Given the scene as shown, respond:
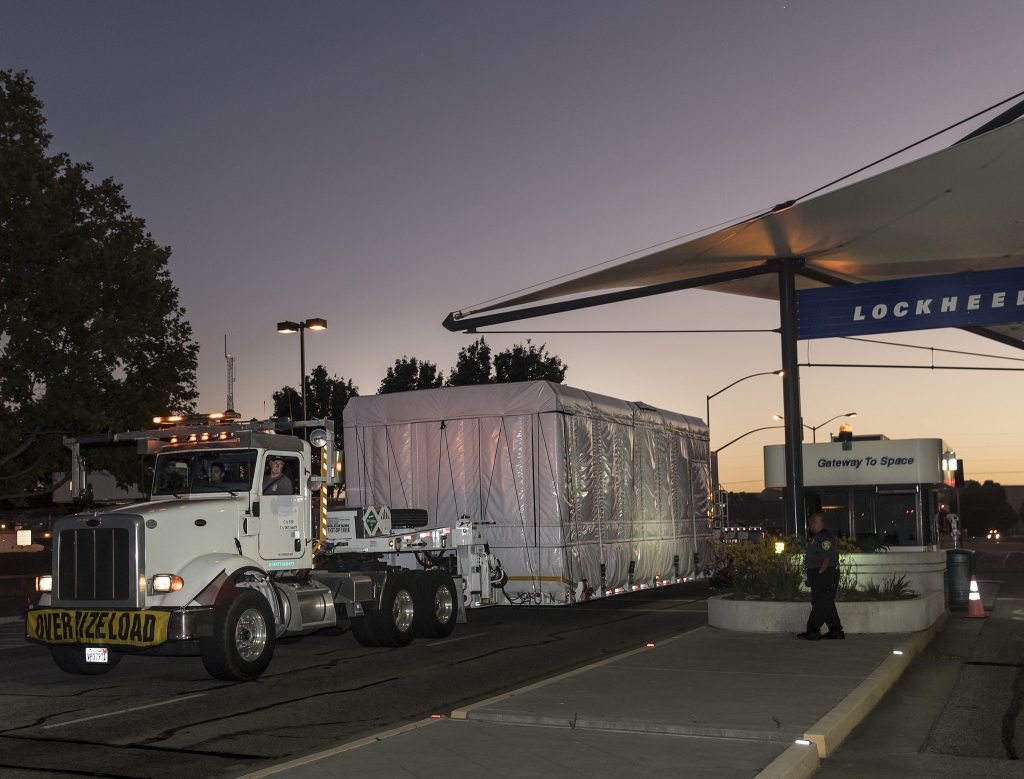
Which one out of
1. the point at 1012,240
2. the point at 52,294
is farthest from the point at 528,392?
the point at 52,294

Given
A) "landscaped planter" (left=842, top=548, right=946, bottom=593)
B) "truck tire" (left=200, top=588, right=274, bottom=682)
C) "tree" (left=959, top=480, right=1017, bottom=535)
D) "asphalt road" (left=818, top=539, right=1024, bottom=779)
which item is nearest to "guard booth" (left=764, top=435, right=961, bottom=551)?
"landscaped planter" (left=842, top=548, right=946, bottom=593)

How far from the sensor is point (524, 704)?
9.79 meters

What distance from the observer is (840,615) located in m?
15.4

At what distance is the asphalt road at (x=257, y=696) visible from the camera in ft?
29.4

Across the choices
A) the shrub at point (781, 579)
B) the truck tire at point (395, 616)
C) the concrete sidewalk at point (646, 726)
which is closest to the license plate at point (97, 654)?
the truck tire at point (395, 616)

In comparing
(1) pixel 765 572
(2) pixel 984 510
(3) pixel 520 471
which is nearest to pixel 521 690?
(1) pixel 765 572

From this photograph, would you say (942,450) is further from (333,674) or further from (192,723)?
(192,723)

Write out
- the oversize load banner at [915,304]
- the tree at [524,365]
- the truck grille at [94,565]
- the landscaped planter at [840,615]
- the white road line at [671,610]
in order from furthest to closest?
the tree at [524,365] → the white road line at [671,610] → the oversize load banner at [915,304] → the landscaped planter at [840,615] → the truck grille at [94,565]

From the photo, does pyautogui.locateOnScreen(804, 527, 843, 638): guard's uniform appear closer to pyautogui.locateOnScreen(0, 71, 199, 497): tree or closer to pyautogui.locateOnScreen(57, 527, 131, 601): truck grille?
pyautogui.locateOnScreen(57, 527, 131, 601): truck grille

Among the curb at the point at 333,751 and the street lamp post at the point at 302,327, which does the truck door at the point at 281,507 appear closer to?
the curb at the point at 333,751

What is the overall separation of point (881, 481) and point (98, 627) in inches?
689

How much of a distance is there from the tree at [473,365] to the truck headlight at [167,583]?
173 ft

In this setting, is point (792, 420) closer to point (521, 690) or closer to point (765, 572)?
point (765, 572)

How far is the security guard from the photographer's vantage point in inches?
574
